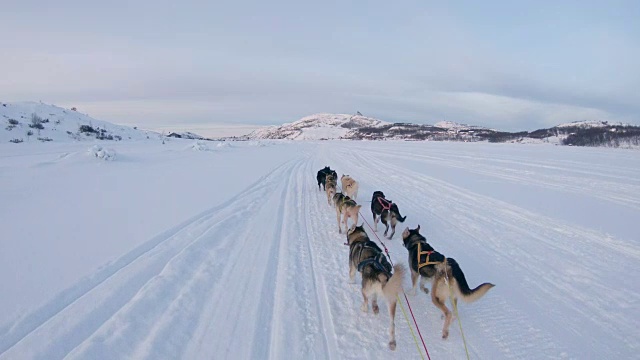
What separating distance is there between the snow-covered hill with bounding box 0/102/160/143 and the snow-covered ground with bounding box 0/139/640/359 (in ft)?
50.6

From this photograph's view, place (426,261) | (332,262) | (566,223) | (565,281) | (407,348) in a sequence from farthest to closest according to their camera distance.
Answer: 1. (566,223)
2. (332,262)
3. (565,281)
4. (426,261)
5. (407,348)

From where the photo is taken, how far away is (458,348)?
3537 millimetres

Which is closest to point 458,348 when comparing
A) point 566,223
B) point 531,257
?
point 531,257

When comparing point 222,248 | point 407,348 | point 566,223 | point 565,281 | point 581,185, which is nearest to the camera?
point 407,348

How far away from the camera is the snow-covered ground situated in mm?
3514

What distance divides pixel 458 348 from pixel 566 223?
583cm

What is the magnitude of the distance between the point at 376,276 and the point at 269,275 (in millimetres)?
1952

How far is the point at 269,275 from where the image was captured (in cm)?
505

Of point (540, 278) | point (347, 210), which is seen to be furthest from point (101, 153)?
point (540, 278)

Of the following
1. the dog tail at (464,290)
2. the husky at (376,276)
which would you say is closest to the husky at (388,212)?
the husky at (376,276)

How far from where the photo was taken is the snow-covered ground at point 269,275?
3514mm

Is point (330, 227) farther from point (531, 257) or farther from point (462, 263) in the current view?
point (531, 257)

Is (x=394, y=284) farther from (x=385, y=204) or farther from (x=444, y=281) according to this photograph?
(x=385, y=204)

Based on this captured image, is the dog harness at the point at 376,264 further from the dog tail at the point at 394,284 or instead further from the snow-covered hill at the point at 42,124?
the snow-covered hill at the point at 42,124
